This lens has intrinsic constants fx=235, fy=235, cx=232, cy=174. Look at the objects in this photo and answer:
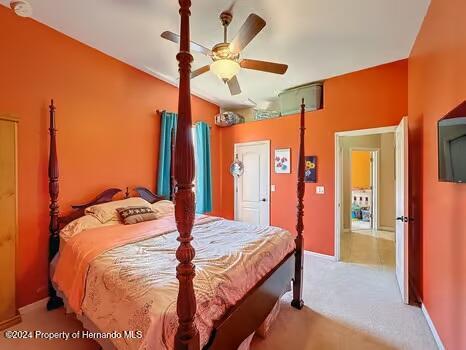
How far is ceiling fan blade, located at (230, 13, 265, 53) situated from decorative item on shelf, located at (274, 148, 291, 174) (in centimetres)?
249

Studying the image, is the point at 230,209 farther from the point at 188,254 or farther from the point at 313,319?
the point at 188,254

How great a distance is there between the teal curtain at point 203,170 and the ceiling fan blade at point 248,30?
2.66m

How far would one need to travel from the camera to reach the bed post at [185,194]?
1.06 meters

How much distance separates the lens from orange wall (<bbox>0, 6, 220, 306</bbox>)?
2.44 meters

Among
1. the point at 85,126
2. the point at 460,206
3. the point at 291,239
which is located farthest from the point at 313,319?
the point at 85,126

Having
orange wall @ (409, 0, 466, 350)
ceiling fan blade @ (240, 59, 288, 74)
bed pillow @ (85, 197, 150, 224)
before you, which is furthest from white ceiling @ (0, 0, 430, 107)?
bed pillow @ (85, 197, 150, 224)

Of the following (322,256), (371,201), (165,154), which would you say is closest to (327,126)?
(322,256)

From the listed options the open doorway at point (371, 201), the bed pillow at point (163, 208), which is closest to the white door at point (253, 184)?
the open doorway at point (371, 201)

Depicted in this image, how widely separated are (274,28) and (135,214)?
2.69 m

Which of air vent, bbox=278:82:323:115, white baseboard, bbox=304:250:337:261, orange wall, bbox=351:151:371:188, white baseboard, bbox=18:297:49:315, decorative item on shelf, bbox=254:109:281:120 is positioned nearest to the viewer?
white baseboard, bbox=18:297:49:315

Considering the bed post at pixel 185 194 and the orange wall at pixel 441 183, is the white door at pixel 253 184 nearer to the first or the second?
the orange wall at pixel 441 183

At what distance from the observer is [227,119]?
4.94m

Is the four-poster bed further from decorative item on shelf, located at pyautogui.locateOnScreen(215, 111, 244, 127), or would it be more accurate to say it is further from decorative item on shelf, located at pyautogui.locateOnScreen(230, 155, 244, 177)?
decorative item on shelf, located at pyautogui.locateOnScreen(215, 111, 244, 127)

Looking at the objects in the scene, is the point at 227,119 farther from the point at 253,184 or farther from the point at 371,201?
the point at 371,201
